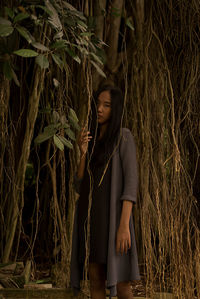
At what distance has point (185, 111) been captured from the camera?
9.36 feet

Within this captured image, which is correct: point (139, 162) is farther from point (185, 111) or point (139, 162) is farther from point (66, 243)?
point (66, 243)

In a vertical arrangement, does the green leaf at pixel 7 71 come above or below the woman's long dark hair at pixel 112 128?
above

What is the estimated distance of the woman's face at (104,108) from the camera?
2115 millimetres

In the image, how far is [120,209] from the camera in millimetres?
2043

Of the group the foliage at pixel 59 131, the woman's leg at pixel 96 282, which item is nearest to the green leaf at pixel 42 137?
the foliage at pixel 59 131

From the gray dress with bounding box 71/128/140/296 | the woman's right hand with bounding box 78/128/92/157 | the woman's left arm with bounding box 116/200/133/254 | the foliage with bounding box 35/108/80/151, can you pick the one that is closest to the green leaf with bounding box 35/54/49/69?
the foliage with bounding box 35/108/80/151

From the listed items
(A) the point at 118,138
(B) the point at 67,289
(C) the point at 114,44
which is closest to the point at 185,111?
(C) the point at 114,44

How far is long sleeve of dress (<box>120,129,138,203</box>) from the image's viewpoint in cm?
200

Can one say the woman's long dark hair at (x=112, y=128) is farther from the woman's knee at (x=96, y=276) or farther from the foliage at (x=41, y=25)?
the woman's knee at (x=96, y=276)

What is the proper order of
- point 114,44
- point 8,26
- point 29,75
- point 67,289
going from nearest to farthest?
1. point 8,26
2. point 67,289
3. point 114,44
4. point 29,75

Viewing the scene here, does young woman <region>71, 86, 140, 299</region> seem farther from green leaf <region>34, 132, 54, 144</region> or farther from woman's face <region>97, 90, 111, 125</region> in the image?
green leaf <region>34, 132, 54, 144</region>

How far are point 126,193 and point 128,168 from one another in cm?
10

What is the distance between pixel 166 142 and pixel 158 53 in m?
0.49

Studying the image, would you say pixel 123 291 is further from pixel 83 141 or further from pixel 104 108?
pixel 104 108
